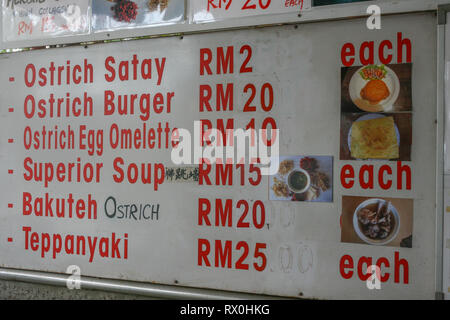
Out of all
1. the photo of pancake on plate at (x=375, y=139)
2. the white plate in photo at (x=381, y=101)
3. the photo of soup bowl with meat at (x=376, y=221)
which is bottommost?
the photo of soup bowl with meat at (x=376, y=221)

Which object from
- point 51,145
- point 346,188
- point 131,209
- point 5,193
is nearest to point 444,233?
point 346,188

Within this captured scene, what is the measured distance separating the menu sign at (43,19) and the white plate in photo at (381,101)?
153 cm

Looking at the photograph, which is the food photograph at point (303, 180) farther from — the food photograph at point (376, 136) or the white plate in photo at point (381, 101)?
the white plate in photo at point (381, 101)

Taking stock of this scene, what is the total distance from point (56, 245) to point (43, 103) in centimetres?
85

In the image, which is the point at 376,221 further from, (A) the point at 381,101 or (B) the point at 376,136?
(A) the point at 381,101

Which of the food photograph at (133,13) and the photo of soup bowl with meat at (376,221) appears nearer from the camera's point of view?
the photo of soup bowl with meat at (376,221)

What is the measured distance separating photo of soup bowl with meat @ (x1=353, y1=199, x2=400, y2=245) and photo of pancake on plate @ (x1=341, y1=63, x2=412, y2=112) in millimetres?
441

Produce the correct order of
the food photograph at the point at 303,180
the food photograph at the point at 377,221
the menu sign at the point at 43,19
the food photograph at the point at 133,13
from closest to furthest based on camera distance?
the food photograph at the point at 377,221 < the food photograph at the point at 303,180 < the food photograph at the point at 133,13 < the menu sign at the point at 43,19

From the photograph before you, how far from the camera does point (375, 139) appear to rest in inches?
76.7

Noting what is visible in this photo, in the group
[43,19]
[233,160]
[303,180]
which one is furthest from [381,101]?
[43,19]

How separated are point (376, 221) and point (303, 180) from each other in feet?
1.26

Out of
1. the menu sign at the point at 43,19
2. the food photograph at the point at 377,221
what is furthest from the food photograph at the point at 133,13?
the food photograph at the point at 377,221

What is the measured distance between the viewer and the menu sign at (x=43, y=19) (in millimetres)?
2453
